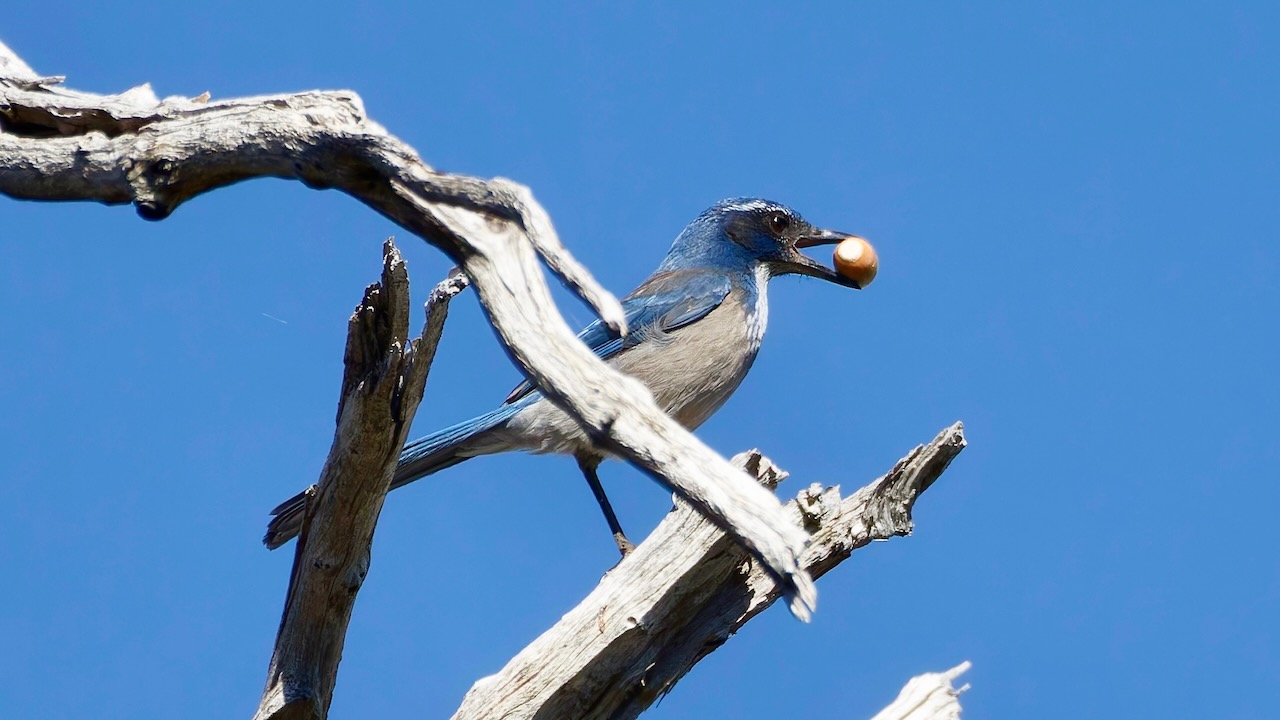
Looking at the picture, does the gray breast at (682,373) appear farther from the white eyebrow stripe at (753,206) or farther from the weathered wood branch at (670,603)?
the weathered wood branch at (670,603)

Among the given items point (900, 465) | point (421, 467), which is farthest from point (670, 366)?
point (900, 465)

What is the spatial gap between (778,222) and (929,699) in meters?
4.10

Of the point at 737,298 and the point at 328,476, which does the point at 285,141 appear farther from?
the point at 737,298

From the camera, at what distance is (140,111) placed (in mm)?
4469

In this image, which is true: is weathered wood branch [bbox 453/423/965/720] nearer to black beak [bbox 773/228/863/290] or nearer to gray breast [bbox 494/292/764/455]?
gray breast [bbox 494/292/764/455]

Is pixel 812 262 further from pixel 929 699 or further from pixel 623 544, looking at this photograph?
pixel 929 699

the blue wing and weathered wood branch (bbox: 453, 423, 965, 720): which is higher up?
the blue wing

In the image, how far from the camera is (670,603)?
5.25m

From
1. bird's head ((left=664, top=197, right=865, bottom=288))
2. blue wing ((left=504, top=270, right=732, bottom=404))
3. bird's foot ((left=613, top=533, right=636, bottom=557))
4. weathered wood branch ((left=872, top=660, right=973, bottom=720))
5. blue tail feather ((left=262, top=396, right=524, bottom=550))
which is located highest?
bird's head ((left=664, top=197, right=865, bottom=288))

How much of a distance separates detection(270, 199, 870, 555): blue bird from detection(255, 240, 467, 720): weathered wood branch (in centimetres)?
180

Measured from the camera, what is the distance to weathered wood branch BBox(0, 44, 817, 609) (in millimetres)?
3090

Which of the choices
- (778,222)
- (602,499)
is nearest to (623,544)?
(602,499)

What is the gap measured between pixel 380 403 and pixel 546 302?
1.24 m

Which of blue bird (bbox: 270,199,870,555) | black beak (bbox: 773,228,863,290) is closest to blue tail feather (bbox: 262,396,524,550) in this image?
blue bird (bbox: 270,199,870,555)
